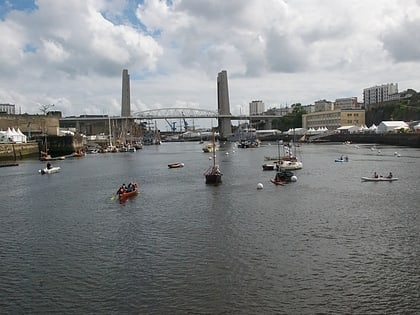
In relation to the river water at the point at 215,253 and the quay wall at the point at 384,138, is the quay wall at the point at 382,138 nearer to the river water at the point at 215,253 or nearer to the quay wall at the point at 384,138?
the quay wall at the point at 384,138

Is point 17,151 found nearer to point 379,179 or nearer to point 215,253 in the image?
point 379,179

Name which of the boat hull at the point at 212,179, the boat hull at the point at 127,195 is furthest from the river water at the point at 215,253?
the boat hull at the point at 212,179

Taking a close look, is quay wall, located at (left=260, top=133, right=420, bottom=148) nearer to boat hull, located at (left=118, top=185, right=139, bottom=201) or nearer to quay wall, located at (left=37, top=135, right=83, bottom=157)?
quay wall, located at (left=37, top=135, right=83, bottom=157)

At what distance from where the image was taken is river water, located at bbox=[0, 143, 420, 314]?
16.2 metres

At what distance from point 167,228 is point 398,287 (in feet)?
43.9

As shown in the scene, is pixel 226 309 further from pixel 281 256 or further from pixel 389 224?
pixel 389 224

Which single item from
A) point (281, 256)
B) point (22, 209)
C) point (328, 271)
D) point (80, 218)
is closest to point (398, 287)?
point (328, 271)

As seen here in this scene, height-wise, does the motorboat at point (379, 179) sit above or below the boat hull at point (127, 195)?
above

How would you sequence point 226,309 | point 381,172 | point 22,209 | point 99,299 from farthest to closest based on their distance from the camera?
point 381,172
point 22,209
point 99,299
point 226,309

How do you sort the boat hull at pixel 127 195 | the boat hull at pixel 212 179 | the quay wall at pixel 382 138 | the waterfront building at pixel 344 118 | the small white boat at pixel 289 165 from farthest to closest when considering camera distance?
the waterfront building at pixel 344 118
the quay wall at pixel 382 138
the small white boat at pixel 289 165
the boat hull at pixel 212 179
the boat hull at pixel 127 195

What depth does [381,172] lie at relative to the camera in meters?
54.2

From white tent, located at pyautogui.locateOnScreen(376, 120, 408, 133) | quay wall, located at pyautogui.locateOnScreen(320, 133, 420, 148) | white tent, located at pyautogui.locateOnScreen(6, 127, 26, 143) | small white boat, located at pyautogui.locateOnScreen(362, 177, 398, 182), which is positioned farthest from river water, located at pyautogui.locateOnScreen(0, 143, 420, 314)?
white tent, located at pyautogui.locateOnScreen(376, 120, 408, 133)

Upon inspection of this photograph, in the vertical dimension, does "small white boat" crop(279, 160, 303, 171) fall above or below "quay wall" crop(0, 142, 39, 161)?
below

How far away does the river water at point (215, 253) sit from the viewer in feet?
53.2
